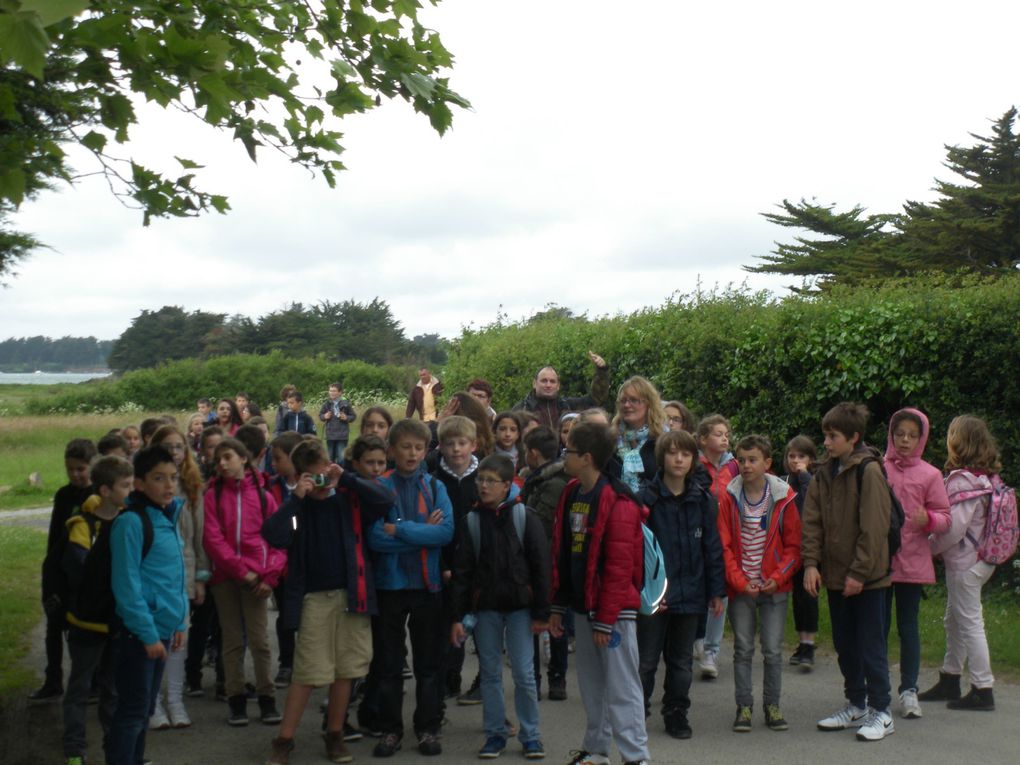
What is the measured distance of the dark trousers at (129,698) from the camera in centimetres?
582

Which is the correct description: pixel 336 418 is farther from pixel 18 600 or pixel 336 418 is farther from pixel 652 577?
pixel 652 577

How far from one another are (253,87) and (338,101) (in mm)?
929

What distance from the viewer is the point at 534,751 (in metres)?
6.64

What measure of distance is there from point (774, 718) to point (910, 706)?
0.94m

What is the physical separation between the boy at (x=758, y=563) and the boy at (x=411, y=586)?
1.89 m

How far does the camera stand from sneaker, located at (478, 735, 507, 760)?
21.9 feet

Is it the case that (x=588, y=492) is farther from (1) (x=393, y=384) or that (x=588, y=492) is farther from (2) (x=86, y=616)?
(1) (x=393, y=384)

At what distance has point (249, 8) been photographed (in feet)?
25.9

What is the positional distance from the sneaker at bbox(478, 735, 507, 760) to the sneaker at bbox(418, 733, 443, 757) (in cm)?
26

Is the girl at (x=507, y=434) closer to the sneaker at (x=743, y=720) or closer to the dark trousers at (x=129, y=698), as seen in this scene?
the sneaker at (x=743, y=720)

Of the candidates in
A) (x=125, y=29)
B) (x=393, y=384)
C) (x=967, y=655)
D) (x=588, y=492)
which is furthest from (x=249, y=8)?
(x=393, y=384)

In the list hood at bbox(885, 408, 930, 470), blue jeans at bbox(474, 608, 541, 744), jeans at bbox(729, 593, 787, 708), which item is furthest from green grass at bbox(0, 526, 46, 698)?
hood at bbox(885, 408, 930, 470)

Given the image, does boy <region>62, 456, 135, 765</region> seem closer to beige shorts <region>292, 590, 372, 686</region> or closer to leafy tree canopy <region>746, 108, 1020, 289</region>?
Answer: beige shorts <region>292, 590, 372, 686</region>

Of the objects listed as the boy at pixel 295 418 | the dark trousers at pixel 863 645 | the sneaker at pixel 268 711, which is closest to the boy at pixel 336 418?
the boy at pixel 295 418
